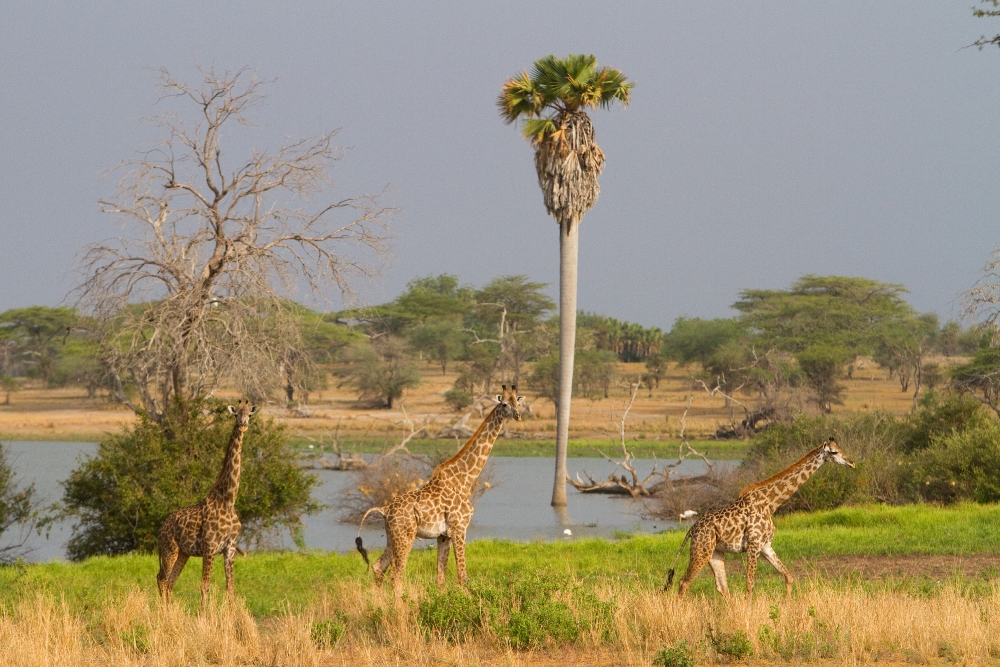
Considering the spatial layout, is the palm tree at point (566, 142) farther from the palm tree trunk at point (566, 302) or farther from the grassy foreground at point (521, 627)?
the grassy foreground at point (521, 627)

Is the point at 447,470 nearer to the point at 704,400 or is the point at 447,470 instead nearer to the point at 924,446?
the point at 924,446

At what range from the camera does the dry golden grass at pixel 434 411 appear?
182 feet

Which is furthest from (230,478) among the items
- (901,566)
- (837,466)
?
(837,466)

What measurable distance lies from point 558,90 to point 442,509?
23105mm

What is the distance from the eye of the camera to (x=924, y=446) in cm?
2811

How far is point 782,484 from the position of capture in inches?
440

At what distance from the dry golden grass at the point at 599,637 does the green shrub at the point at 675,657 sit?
0.17m

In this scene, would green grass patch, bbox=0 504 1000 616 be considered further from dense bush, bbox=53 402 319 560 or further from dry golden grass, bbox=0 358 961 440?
dry golden grass, bbox=0 358 961 440

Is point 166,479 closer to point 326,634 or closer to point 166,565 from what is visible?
point 166,565

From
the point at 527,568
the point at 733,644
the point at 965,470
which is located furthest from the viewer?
the point at 965,470

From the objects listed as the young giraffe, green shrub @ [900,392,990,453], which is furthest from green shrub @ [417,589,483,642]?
green shrub @ [900,392,990,453]

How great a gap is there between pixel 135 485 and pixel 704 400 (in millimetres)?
55643

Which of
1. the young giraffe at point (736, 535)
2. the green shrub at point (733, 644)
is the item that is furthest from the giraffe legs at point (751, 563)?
the green shrub at point (733, 644)

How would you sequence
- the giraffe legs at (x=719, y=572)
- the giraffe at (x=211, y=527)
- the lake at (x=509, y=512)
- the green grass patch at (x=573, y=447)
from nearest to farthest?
1. the giraffe legs at (x=719, y=572)
2. the giraffe at (x=211, y=527)
3. the lake at (x=509, y=512)
4. the green grass patch at (x=573, y=447)
